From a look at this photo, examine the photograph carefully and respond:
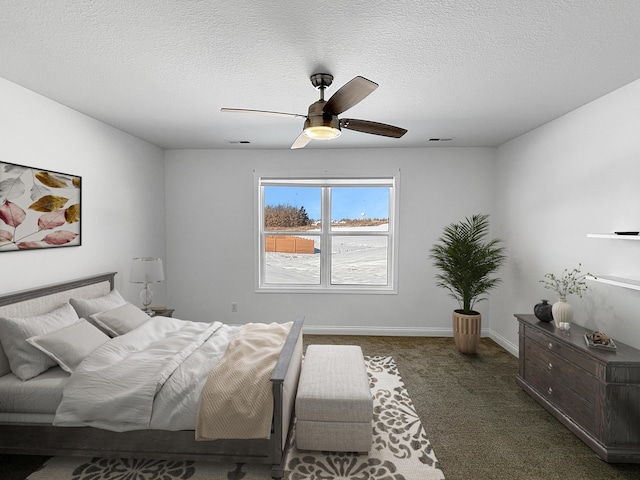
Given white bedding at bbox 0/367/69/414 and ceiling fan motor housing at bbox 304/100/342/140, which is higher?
ceiling fan motor housing at bbox 304/100/342/140

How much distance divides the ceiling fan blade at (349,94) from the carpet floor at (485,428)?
2417mm

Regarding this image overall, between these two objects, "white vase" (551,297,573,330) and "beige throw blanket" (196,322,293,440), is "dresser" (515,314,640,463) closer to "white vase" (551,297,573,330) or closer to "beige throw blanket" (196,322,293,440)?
"white vase" (551,297,573,330)

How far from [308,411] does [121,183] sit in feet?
11.1

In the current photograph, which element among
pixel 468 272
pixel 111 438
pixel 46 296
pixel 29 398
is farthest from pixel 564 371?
pixel 46 296

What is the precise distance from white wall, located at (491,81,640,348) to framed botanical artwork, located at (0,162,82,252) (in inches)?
187

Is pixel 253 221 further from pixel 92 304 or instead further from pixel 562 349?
pixel 562 349

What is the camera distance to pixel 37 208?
300cm

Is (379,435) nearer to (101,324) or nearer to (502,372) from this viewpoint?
(502,372)

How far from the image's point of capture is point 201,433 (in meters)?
2.14

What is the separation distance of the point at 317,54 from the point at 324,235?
10.5 ft

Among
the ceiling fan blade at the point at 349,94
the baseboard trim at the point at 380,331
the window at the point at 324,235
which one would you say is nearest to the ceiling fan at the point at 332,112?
the ceiling fan blade at the point at 349,94

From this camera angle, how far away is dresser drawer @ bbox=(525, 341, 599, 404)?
98.3 inches

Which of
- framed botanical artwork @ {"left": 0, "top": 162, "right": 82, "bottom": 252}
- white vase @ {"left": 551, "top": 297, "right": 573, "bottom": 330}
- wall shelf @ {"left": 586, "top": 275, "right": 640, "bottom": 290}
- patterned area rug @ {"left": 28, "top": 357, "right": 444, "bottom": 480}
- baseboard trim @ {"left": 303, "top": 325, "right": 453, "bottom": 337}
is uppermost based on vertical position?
framed botanical artwork @ {"left": 0, "top": 162, "right": 82, "bottom": 252}

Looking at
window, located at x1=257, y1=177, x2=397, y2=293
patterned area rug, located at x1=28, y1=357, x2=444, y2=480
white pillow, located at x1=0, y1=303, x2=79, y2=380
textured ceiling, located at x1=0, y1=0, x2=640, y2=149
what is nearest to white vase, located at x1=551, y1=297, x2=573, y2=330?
patterned area rug, located at x1=28, y1=357, x2=444, y2=480
